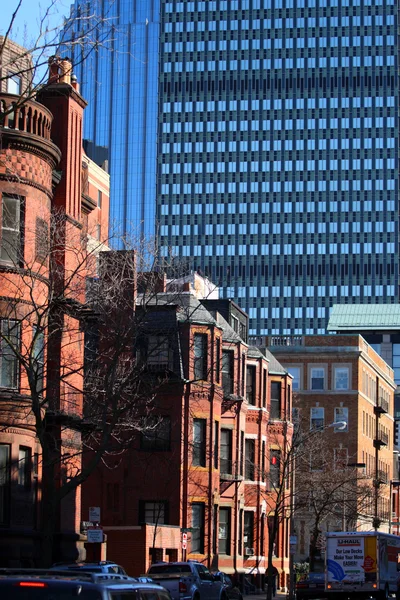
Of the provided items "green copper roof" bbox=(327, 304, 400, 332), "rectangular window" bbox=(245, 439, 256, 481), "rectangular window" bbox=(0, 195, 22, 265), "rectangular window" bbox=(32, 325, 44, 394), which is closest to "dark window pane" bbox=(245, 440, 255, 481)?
"rectangular window" bbox=(245, 439, 256, 481)

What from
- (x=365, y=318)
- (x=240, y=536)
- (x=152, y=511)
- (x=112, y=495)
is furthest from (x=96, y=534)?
(x=365, y=318)

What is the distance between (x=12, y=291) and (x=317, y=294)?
153m

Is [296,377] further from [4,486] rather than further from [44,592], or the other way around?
[44,592]

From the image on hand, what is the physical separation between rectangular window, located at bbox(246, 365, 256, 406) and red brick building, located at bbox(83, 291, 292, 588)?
2.55ft

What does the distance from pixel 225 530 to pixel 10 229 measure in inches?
957

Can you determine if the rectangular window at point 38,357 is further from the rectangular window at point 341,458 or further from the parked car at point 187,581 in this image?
the rectangular window at point 341,458

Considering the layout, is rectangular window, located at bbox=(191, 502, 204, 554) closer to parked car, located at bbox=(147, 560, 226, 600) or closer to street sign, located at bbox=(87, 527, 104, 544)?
parked car, located at bbox=(147, 560, 226, 600)

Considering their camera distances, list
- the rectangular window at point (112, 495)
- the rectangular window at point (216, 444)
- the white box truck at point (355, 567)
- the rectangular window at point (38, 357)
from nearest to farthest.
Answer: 1. the rectangular window at point (38, 357)
2. the white box truck at point (355, 567)
3. the rectangular window at point (112, 495)
4. the rectangular window at point (216, 444)

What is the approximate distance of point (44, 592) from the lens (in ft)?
41.9

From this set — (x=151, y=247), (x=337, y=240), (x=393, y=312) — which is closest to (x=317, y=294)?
(x=337, y=240)

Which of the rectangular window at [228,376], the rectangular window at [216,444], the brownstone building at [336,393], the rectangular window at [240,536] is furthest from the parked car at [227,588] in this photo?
the brownstone building at [336,393]

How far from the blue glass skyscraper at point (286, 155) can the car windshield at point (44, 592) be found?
17287 cm

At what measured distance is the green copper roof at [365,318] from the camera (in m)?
143

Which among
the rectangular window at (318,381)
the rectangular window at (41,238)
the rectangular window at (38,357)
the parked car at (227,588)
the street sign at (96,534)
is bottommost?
the parked car at (227,588)
